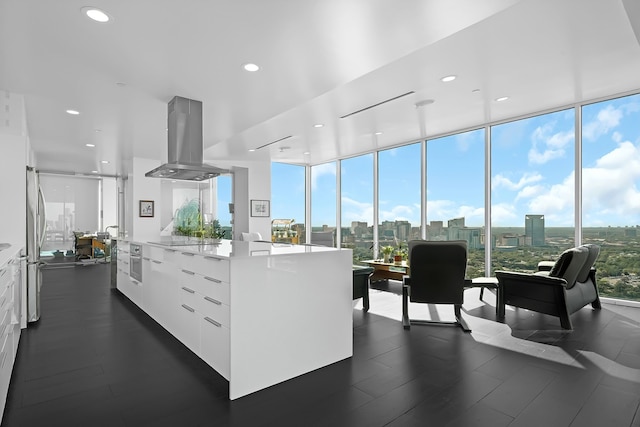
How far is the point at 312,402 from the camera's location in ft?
6.85

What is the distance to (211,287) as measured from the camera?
242 cm

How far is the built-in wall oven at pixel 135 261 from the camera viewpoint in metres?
4.28

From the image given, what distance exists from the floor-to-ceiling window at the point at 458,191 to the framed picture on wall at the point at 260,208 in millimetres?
4008

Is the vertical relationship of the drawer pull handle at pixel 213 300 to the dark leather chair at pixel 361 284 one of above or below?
above

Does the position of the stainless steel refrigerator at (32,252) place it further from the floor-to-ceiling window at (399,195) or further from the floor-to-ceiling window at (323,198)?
the floor-to-ceiling window at (323,198)

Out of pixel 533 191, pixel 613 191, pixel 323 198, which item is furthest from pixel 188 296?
pixel 323 198

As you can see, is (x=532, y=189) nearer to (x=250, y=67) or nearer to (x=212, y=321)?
(x=250, y=67)

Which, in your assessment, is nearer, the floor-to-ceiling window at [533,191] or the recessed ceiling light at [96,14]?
the recessed ceiling light at [96,14]

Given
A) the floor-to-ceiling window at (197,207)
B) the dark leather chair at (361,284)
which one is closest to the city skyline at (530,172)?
the dark leather chair at (361,284)

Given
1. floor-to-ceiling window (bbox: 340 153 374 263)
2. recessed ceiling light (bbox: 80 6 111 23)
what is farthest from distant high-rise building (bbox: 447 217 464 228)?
recessed ceiling light (bbox: 80 6 111 23)

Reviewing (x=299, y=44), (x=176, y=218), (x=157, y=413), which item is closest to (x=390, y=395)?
(x=157, y=413)

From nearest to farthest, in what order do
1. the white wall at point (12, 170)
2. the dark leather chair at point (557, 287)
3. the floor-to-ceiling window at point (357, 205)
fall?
the dark leather chair at point (557, 287)
the white wall at point (12, 170)
the floor-to-ceiling window at point (357, 205)

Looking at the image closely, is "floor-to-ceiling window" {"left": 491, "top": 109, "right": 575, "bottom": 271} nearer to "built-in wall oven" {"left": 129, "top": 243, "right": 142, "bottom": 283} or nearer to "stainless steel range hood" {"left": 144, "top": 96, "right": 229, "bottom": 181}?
"stainless steel range hood" {"left": 144, "top": 96, "right": 229, "bottom": 181}

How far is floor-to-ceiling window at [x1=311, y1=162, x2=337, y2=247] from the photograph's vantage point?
8906 mm
